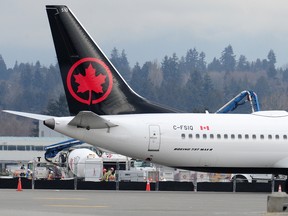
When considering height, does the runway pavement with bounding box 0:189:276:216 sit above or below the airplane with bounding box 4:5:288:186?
below

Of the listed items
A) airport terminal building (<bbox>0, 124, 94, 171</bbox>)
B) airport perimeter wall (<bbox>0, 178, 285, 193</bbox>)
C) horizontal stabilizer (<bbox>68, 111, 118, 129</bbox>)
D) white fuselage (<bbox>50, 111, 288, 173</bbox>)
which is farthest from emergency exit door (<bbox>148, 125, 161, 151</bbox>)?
airport terminal building (<bbox>0, 124, 94, 171</bbox>)

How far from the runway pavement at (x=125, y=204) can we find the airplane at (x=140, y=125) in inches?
146

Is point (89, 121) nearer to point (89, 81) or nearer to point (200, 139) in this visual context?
point (89, 81)

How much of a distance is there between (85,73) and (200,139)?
5784mm

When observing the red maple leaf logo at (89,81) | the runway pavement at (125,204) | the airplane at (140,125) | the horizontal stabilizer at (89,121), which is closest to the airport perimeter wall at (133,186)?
the airplane at (140,125)

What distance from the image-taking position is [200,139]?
47.5m

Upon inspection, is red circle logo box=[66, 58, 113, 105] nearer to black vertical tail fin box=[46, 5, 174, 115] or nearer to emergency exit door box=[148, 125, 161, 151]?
black vertical tail fin box=[46, 5, 174, 115]

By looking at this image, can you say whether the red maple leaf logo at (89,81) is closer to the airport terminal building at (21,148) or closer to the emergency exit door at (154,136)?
the emergency exit door at (154,136)

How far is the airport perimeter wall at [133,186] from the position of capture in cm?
5050


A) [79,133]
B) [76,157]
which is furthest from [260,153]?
[76,157]

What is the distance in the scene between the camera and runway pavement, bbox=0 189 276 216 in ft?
107

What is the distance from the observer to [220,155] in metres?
47.8

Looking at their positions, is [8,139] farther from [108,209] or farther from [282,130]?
[108,209]

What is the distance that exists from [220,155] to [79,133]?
6.40 meters
